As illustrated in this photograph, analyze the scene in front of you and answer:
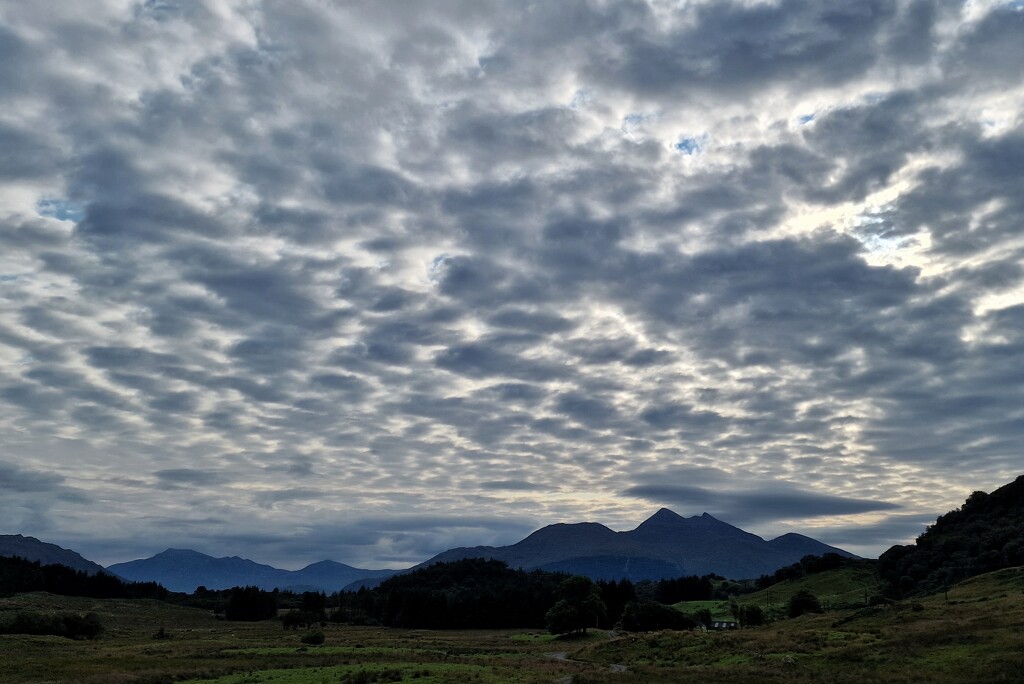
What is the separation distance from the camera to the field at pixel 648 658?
56969 mm

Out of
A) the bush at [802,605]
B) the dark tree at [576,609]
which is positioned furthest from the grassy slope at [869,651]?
the bush at [802,605]

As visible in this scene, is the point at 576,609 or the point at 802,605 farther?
the point at 802,605

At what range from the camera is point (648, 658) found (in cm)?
8562

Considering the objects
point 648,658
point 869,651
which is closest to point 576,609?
point 648,658

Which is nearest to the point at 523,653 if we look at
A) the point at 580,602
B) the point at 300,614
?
the point at 580,602

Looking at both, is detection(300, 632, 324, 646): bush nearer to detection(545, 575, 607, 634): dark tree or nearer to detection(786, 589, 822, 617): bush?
detection(545, 575, 607, 634): dark tree

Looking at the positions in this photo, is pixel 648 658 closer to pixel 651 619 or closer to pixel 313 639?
pixel 313 639

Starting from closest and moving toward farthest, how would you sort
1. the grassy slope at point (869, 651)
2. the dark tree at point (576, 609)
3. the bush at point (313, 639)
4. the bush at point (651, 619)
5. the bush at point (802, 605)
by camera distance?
1. the grassy slope at point (869, 651)
2. the bush at point (313, 639)
3. the dark tree at point (576, 609)
4. the bush at point (802, 605)
5. the bush at point (651, 619)

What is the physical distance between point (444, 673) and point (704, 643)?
35.2 metres

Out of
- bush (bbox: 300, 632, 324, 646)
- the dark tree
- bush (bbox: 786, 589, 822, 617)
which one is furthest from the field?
bush (bbox: 786, 589, 822, 617)

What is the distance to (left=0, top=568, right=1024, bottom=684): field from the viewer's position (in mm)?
56969

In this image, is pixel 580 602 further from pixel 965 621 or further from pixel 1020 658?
pixel 1020 658

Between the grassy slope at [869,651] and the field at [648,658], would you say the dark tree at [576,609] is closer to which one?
the field at [648,658]

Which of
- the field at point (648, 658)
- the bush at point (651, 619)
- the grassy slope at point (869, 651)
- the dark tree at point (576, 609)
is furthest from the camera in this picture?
the bush at point (651, 619)
